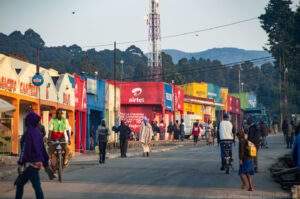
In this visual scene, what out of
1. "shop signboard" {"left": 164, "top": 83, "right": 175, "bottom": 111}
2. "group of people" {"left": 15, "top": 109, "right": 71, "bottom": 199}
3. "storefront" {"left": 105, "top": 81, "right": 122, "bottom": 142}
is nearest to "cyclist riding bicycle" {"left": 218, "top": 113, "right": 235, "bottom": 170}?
"group of people" {"left": 15, "top": 109, "right": 71, "bottom": 199}

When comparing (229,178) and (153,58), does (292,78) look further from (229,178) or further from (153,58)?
(229,178)

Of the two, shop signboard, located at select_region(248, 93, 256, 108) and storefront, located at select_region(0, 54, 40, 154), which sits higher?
shop signboard, located at select_region(248, 93, 256, 108)

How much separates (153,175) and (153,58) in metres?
65.0

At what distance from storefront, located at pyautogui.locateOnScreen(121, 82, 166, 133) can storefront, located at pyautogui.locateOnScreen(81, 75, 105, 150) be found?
14835 mm

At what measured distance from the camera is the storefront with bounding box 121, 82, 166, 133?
215ft

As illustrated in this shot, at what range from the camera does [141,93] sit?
216 feet

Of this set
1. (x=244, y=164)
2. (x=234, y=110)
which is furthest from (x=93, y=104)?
(x=234, y=110)

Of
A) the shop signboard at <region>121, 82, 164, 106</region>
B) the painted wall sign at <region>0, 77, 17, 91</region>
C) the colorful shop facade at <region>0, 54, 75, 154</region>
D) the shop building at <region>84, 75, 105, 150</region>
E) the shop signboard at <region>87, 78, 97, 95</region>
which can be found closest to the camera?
the painted wall sign at <region>0, 77, 17, 91</region>

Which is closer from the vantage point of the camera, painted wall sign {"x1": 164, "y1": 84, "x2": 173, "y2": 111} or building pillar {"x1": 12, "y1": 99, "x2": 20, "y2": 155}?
building pillar {"x1": 12, "y1": 99, "x2": 20, "y2": 155}

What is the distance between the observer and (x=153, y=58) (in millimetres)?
81562

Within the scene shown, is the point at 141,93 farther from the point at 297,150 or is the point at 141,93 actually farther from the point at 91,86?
the point at 297,150

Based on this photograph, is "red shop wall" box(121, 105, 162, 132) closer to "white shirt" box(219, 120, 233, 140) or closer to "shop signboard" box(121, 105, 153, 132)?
"shop signboard" box(121, 105, 153, 132)

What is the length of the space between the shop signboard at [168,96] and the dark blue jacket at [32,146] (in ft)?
192

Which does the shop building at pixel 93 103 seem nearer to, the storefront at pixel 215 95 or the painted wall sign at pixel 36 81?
the painted wall sign at pixel 36 81
